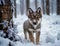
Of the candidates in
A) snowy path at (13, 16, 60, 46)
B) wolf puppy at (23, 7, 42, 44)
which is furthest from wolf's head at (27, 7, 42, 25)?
snowy path at (13, 16, 60, 46)

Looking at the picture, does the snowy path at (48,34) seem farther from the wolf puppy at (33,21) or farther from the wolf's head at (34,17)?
the wolf's head at (34,17)

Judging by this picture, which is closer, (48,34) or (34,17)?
(34,17)

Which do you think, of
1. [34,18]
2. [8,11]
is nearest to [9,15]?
[8,11]

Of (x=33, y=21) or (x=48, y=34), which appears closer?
(x=33, y=21)

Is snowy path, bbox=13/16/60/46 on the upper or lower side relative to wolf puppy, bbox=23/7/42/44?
lower

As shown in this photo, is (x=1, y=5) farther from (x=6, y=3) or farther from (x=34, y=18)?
(x=34, y=18)

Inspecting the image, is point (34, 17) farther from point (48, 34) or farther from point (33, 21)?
point (48, 34)

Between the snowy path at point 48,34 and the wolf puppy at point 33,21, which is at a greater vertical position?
the wolf puppy at point 33,21

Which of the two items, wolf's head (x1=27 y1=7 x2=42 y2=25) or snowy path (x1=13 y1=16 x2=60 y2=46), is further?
snowy path (x1=13 y1=16 x2=60 y2=46)

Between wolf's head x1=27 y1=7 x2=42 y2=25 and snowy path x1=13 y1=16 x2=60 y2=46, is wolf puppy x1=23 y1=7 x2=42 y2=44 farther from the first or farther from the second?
snowy path x1=13 y1=16 x2=60 y2=46

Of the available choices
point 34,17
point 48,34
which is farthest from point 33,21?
point 48,34

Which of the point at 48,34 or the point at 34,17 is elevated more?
the point at 34,17

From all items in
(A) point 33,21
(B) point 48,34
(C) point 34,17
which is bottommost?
(B) point 48,34

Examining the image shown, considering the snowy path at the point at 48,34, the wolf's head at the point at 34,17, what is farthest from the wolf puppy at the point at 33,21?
the snowy path at the point at 48,34
